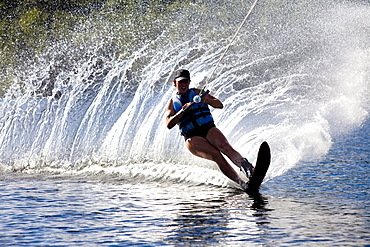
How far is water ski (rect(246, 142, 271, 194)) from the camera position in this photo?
7.88m

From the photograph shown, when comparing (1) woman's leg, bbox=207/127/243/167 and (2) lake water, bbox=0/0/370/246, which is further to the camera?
(1) woman's leg, bbox=207/127/243/167

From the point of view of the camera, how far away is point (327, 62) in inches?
1055

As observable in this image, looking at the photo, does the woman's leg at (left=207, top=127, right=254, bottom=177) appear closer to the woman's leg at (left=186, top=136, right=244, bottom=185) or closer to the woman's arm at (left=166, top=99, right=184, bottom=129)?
the woman's leg at (left=186, top=136, right=244, bottom=185)

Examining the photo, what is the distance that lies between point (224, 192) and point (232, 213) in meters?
1.28

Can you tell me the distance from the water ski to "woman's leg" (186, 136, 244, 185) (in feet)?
0.95

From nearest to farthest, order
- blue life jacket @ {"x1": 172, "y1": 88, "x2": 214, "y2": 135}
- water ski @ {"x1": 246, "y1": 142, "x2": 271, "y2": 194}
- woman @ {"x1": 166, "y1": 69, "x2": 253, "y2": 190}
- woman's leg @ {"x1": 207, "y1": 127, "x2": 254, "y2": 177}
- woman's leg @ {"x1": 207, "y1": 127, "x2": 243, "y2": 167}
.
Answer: water ski @ {"x1": 246, "y1": 142, "x2": 271, "y2": 194}, woman's leg @ {"x1": 207, "y1": 127, "x2": 254, "y2": 177}, woman's leg @ {"x1": 207, "y1": 127, "x2": 243, "y2": 167}, woman @ {"x1": 166, "y1": 69, "x2": 253, "y2": 190}, blue life jacket @ {"x1": 172, "y1": 88, "x2": 214, "y2": 135}

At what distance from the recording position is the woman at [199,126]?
27.7ft

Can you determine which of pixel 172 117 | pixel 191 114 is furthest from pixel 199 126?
pixel 172 117

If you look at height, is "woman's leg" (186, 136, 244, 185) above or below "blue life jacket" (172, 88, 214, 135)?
below

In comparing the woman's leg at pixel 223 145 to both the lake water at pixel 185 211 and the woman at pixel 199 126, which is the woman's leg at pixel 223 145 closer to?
the woman at pixel 199 126

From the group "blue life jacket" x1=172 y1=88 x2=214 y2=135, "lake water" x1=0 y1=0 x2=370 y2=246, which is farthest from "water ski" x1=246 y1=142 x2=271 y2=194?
"blue life jacket" x1=172 y1=88 x2=214 y2=135

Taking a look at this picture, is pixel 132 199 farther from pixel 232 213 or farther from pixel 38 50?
pixel 38 50

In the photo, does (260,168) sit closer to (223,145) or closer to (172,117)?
(223,145)

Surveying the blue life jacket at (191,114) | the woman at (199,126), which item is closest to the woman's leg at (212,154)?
the woman at (199,126)
